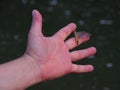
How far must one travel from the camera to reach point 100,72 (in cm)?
188

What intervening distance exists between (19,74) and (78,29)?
1.17m

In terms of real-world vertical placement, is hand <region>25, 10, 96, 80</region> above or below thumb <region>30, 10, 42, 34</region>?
below

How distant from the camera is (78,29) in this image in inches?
83.7

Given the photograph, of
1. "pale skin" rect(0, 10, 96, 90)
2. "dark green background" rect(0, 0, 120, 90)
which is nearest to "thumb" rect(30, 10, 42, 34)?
"pale skin" rect(0, 10, 96, 90)

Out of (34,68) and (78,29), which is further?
(78,29)

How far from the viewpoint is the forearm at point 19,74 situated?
98 centimetres

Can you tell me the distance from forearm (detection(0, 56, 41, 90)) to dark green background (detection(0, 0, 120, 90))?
0.81 metres

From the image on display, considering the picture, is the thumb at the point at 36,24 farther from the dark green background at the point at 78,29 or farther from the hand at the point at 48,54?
the dark green background at the point at 78,29

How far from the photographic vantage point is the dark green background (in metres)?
1.83

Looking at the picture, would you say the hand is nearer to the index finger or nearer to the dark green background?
the index finger

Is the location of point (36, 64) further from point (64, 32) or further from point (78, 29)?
point (78, 29)

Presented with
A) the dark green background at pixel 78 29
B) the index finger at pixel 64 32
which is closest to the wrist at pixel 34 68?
the index finger at pixel 64 32

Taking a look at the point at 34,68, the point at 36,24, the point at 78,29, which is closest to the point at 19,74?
the point at 34,68

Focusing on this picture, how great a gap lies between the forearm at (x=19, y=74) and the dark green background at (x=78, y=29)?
809 mm
